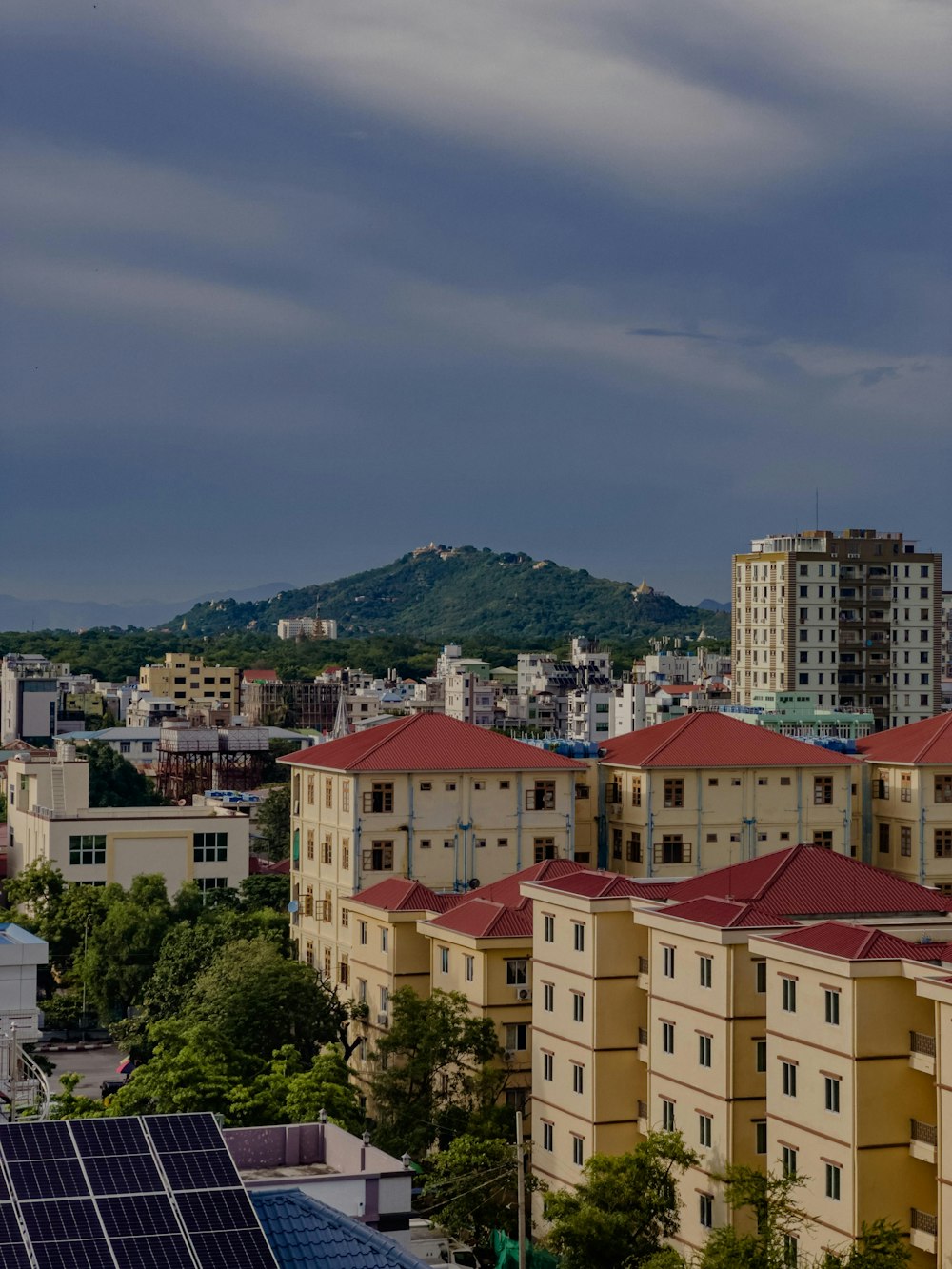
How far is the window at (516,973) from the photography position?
4262 cm

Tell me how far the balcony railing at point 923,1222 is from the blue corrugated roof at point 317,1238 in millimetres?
12227

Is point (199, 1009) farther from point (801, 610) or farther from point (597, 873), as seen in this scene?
point (801, 610)

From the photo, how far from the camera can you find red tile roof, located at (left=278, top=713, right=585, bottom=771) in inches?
2057

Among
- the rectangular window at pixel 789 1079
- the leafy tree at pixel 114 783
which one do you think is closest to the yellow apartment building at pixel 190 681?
the leafy tree at pixel 114 783

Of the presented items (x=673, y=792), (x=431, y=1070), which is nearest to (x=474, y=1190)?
(x=431, y=1070)

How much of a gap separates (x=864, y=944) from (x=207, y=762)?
97691 millimetres

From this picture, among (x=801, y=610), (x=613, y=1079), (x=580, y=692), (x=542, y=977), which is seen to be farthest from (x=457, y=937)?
(x=580, y=692)

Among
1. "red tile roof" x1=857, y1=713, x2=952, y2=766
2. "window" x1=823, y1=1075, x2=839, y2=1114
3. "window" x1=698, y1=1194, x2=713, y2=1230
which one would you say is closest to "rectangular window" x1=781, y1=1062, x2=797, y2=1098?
"window" x1=823, y1=1075, x2=839, y2=1114

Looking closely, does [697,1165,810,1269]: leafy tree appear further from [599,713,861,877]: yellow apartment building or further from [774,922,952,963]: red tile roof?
[599,713,861,877]: yellow apartment building

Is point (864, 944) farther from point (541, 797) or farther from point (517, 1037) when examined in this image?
point (541, 797)

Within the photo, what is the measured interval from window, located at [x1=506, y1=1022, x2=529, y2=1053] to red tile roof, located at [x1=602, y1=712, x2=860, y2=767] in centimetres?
1191

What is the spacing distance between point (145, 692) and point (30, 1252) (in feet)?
533

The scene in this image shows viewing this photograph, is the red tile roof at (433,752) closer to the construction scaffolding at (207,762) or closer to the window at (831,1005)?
the window at (831,1005)

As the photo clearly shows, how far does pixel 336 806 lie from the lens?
2089 inches
